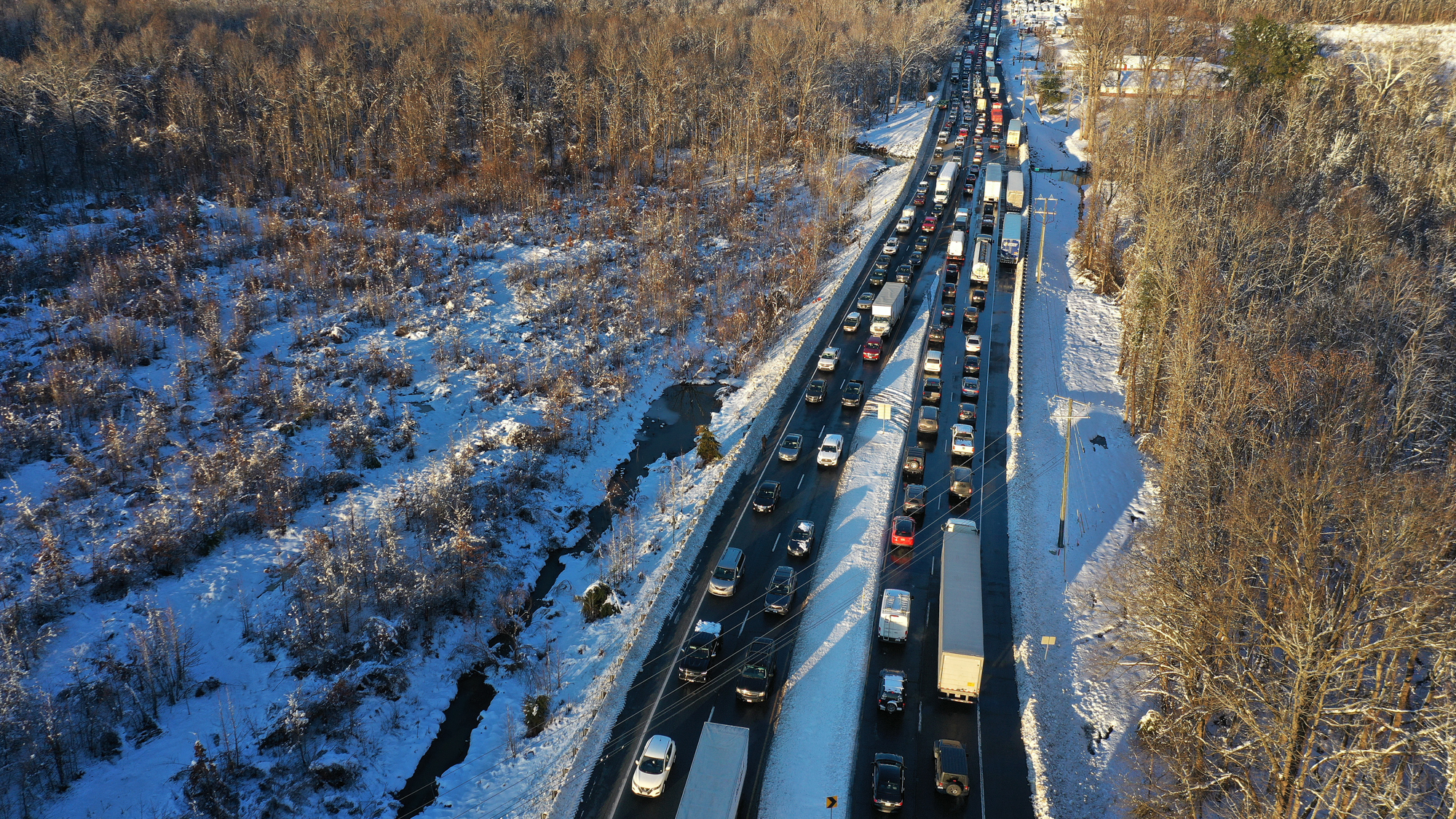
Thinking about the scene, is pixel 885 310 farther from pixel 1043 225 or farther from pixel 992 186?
pixel 992 186

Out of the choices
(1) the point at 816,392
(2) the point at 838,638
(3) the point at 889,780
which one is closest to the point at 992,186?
(1) the point at 816,392

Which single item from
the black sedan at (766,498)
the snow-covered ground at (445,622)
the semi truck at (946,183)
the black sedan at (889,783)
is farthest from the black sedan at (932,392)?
the semi truck at (946,183)

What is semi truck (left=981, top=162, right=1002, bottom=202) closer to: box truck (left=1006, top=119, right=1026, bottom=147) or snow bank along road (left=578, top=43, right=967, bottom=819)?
box truck (left=1006, top=119, right=1026, bottom=147)

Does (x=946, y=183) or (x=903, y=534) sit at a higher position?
(x=946, y=183)

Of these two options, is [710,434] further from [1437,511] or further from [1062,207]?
[1062,207]

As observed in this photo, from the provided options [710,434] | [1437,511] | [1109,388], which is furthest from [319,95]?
[1437,511]

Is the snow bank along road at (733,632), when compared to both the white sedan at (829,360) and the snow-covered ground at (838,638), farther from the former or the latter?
the white sedan at (829,360)
